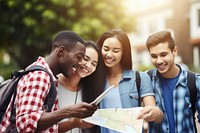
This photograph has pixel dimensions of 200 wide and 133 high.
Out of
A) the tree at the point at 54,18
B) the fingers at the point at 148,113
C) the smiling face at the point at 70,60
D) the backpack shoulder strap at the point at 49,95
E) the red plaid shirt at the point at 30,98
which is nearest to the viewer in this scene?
the red plaid shirt at the point at 30,98

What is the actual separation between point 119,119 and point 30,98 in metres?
0.83

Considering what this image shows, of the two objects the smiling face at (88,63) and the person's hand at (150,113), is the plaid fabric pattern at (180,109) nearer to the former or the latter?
the person's hand at (150,113)

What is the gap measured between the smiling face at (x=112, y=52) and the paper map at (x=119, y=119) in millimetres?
526

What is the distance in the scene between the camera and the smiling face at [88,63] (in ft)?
11.2

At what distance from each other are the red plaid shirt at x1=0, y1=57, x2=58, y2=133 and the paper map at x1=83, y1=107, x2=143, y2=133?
1.87ft

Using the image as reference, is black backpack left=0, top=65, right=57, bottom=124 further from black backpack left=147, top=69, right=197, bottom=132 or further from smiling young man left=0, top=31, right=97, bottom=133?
black backpack left=147, top=69, right=197, bottom=132

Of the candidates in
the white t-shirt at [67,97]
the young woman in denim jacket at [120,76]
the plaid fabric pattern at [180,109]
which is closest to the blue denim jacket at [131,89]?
the young woman in denim jacket at [120,76]

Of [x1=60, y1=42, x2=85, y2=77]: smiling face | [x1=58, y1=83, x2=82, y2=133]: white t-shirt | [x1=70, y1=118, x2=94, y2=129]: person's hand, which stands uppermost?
[x1=60, y1=42, x2=85, y2=77]: smiling face

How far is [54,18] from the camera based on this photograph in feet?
61.0

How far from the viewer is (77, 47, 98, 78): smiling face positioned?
3.43 meters

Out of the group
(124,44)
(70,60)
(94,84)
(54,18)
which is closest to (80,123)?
(94,84)

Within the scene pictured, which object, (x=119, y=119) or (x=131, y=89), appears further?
(x=131, y=89)

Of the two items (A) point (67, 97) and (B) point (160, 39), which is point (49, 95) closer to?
(A) point (67, 97)

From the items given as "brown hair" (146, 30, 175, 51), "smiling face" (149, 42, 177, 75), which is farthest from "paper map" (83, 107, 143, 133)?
"brown hair" (146, 30, 175, 51)
